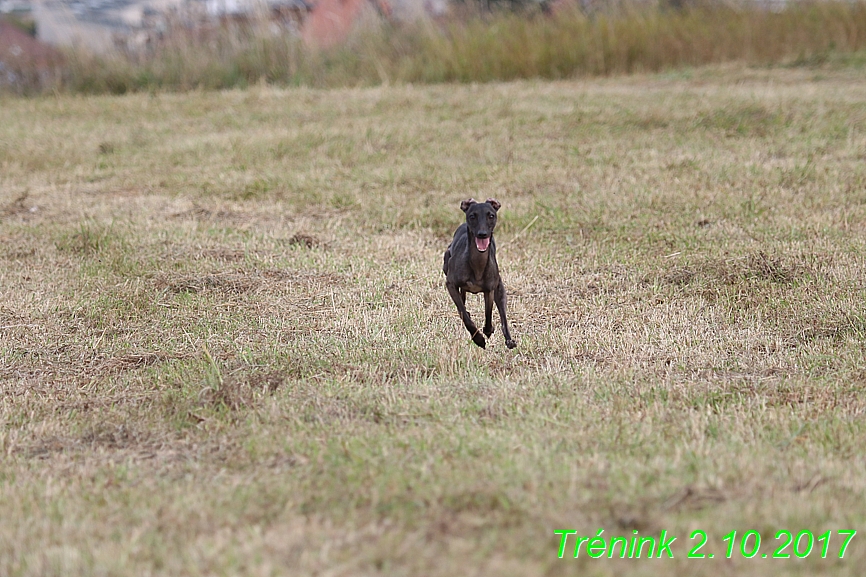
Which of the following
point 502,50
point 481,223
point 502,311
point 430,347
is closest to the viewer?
point 481,223

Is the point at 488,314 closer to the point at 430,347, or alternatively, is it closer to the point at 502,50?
the point at 430,347

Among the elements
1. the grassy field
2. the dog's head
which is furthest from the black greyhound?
the grassy field

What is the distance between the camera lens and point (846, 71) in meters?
14.9

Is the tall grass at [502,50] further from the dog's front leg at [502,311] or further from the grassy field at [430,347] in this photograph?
the dog's front leg at [502,311]

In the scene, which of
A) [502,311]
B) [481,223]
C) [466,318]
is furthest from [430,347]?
[481,223]

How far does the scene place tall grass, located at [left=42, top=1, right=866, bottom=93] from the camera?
15.9 metres

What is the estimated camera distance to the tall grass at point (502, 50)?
52.2 ft

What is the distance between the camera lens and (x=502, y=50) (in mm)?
15977

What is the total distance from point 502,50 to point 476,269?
36.5ft

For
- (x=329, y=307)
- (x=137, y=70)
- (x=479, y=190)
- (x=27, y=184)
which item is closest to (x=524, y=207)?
(x=479, y=190)

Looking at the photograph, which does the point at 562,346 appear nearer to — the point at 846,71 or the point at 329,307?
the point at 329,307

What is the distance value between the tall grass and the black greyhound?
10.6m

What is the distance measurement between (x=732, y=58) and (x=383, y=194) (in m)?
8.57

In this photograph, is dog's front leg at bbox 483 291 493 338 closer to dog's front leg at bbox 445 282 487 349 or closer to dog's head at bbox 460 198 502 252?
dog's front leg at bbox 445 282 487 349
